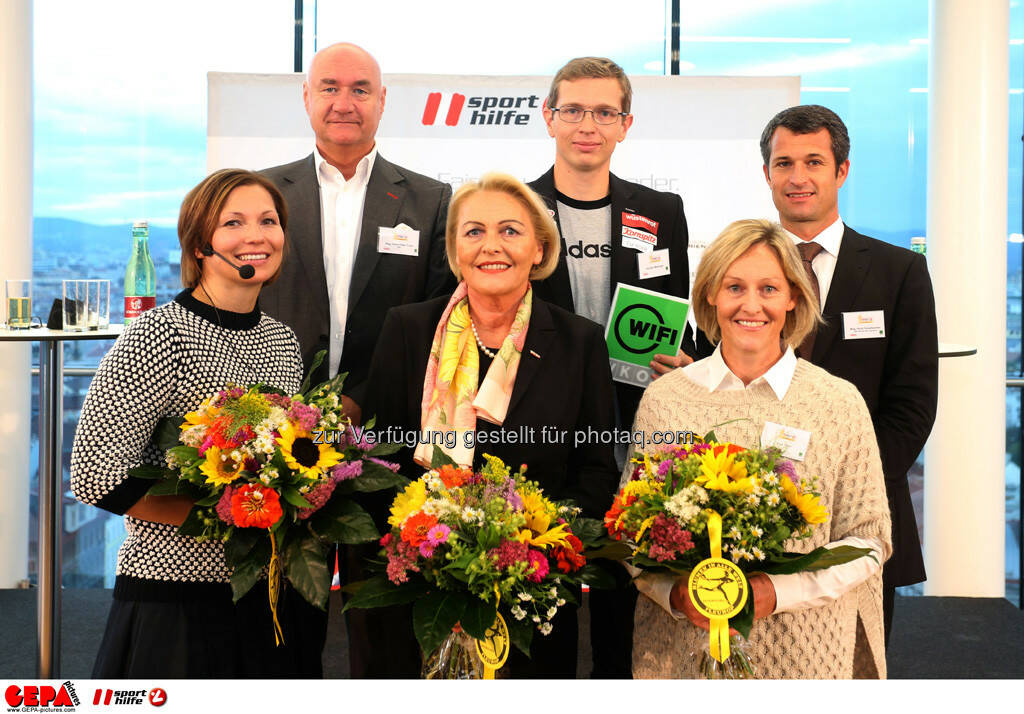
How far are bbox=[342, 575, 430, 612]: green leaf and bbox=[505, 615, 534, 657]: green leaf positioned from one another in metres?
0.19

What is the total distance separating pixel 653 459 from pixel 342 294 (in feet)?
5.70

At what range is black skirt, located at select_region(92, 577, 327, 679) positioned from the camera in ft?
7.50

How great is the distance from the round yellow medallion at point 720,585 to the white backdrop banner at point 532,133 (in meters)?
3.30

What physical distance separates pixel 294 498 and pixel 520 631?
558 millimetres

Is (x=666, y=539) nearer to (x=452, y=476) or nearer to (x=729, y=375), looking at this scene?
(x=452, y=476)

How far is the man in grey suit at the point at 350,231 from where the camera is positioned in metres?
3.37

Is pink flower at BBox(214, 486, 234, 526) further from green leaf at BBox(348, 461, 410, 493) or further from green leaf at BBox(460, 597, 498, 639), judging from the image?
green leaf at BBox(460, 597, 498, 639)

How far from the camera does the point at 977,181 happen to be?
509 centimetres

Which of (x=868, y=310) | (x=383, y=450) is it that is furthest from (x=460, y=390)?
(x=868, y=310)

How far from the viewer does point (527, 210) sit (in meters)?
2.66
